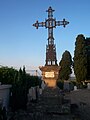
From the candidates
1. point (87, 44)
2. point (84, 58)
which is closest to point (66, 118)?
point (84, 58)

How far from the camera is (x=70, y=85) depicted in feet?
120

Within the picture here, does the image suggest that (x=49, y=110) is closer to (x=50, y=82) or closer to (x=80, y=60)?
(x=50, y=82)

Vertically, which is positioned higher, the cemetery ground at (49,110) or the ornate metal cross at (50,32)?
the ornate metal cross at (50,32)

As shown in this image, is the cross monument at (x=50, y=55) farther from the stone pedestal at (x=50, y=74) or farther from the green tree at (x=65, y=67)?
the green tree at (x=65, y=67)

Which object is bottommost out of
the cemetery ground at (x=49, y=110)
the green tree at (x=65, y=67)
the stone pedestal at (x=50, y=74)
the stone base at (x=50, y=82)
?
the cemetery ground at (x=49, y=110)

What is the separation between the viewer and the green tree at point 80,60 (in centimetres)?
3544

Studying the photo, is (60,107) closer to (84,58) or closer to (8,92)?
(8,92)

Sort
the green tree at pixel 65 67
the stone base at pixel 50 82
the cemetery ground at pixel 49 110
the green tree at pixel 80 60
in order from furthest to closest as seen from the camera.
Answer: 1. the green tree at pixel 65 67
2. the green tree at pixel 80 60
3. the stone base at pixel 50 82
4. the cemetery ground at pixel 49 110

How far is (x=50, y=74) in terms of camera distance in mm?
16375

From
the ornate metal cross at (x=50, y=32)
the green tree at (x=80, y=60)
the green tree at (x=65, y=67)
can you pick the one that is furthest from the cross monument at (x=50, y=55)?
the green tree at (x=65, y=67)

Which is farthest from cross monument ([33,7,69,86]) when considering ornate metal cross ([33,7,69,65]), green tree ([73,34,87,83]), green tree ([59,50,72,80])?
green tree ([59,50,72,80])

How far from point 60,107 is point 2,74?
4305 millimetres

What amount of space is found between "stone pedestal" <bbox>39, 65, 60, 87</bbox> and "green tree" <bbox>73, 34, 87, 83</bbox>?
19489 millimetres

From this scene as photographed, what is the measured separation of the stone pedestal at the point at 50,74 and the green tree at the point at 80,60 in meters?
19.5
